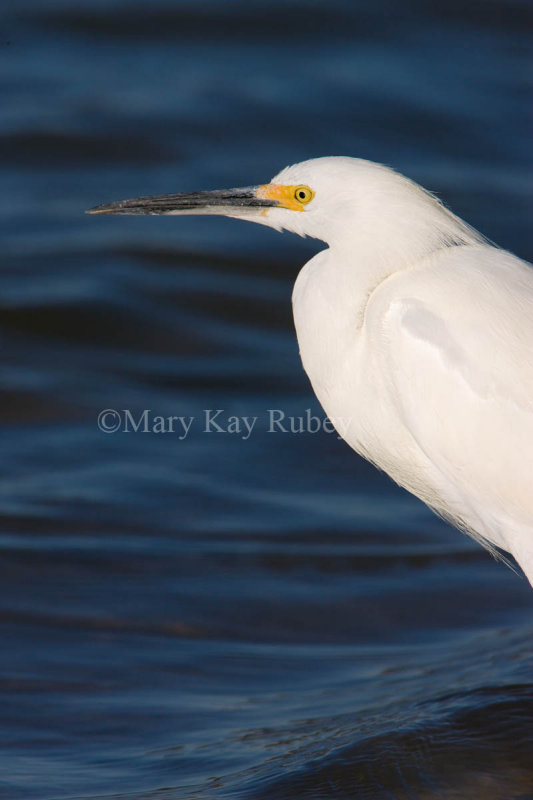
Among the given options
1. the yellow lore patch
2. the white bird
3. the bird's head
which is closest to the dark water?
the white bird

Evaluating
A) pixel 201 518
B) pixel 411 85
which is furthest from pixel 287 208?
pixel 411 85

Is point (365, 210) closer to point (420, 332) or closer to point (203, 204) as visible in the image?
point (420, 332)

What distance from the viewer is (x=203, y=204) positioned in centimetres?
376

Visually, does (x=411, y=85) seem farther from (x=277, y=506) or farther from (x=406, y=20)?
(x=277, y=506)

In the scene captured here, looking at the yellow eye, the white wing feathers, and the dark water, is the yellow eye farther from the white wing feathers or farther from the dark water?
the dark water

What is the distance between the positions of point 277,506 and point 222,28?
559 centimetres

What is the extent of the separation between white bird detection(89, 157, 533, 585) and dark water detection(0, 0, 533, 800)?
2.72ft

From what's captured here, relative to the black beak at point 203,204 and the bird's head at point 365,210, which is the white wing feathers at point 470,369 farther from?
the black beak at point 203,204

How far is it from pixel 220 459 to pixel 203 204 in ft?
7.94

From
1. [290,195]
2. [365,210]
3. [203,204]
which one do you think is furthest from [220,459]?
[365,210]

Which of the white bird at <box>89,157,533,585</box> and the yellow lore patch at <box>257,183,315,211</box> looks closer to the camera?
the white bird at <box>89,157,533,585</box>

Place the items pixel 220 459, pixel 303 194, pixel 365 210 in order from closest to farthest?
pixel 365 210 < pixel 303 194 < pixel 220 459

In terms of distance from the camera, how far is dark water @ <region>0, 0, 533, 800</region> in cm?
365

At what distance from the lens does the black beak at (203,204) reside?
3682 millimetres
